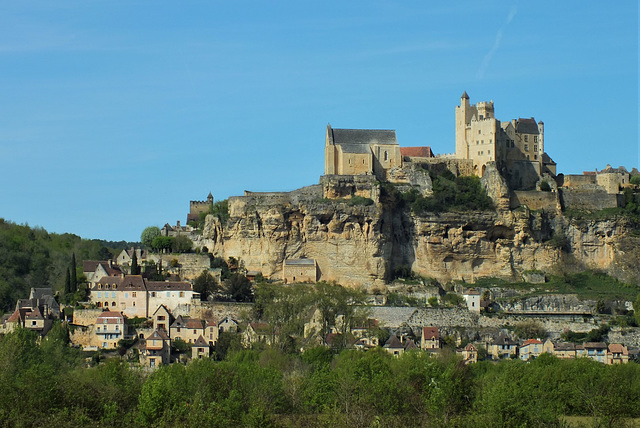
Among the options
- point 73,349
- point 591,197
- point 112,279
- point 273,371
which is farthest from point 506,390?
point 591,197

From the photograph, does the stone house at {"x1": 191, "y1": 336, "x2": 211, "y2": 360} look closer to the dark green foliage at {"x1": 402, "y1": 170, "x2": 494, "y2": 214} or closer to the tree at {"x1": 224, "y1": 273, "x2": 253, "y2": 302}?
the tree at {"x1": 224, "y1": 273, "x2": 253, "y2": 302}

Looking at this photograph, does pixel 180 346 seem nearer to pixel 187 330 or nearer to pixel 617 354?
pixel 187 330

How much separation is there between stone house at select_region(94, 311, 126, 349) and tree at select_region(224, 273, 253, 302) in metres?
8.40

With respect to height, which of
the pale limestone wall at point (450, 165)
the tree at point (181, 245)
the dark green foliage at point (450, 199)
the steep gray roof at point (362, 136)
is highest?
the steep gray roof at point (362, 136)

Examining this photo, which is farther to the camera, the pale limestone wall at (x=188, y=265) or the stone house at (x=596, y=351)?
the pale limestone wall at (x=188, y=265)

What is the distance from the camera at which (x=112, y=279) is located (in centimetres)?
8219

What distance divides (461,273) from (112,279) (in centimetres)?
2421

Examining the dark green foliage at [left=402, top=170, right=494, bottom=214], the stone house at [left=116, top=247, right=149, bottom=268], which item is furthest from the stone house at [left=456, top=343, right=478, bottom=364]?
the stone house at [left=116, top=247, right=149, bottom=268]

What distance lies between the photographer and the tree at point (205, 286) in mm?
83375

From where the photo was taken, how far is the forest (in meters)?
53.5

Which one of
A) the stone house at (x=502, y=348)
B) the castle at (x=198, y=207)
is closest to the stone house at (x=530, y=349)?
the stone house at (x=502, y=348)

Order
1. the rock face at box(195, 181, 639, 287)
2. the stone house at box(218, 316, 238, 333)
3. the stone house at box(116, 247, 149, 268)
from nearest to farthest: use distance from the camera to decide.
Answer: the stone house at box(218, 316, 238, 333) → the rock face at box(195, 181, 639, 287) → the stone house at box(116, 247, 149, 268)

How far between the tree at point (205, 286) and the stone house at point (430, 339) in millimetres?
14279

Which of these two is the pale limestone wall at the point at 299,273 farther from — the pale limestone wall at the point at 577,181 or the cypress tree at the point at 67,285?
the pale limestone wall at the point at 577,181
